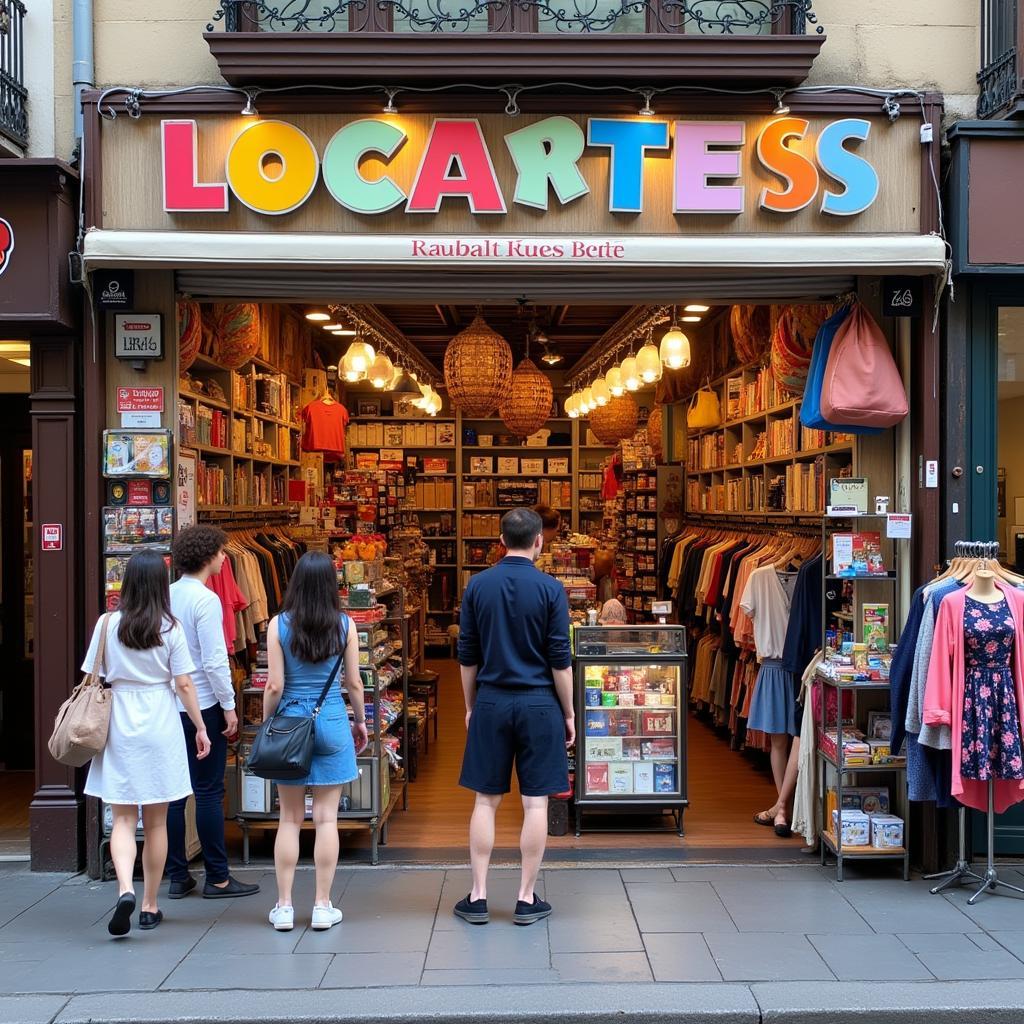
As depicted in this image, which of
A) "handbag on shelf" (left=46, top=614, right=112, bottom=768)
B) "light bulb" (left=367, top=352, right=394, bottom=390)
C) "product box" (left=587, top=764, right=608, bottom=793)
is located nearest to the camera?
"handbag on shelf" (left=46, top=614, right=112, bottom=768)

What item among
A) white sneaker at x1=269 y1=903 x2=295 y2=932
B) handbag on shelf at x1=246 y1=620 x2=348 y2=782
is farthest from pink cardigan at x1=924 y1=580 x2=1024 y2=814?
white sneaker at x1=269 y1=903 x2=295 y2=932

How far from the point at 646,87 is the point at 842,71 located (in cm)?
128

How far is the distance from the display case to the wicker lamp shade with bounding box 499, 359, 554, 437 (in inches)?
147

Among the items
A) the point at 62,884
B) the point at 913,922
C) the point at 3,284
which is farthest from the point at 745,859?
the point at 3,284

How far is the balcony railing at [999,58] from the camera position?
5.98m

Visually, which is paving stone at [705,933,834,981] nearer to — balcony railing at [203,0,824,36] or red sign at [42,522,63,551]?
red sign at [42,522,63,551]

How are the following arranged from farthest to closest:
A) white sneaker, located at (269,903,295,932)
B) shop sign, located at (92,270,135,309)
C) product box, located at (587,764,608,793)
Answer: product box, located at (587,764,608,793)
shop sign, located at (92,270,135,309)
white sneaker, located at (269,903,295,932)

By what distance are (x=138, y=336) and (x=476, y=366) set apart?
2973 mm

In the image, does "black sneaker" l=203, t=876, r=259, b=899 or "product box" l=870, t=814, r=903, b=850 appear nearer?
"black sneaker" l=203, t=876, r=259, b=899

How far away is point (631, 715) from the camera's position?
22.8ft

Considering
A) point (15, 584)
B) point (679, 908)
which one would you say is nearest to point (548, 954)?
point (679, 908)

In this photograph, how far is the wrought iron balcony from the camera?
20.2 feet

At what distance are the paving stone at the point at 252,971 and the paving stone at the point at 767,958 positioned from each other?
6.08 ft

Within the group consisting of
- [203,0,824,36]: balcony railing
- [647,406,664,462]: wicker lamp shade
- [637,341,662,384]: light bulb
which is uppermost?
[203,0,824,36]: balcony railing
